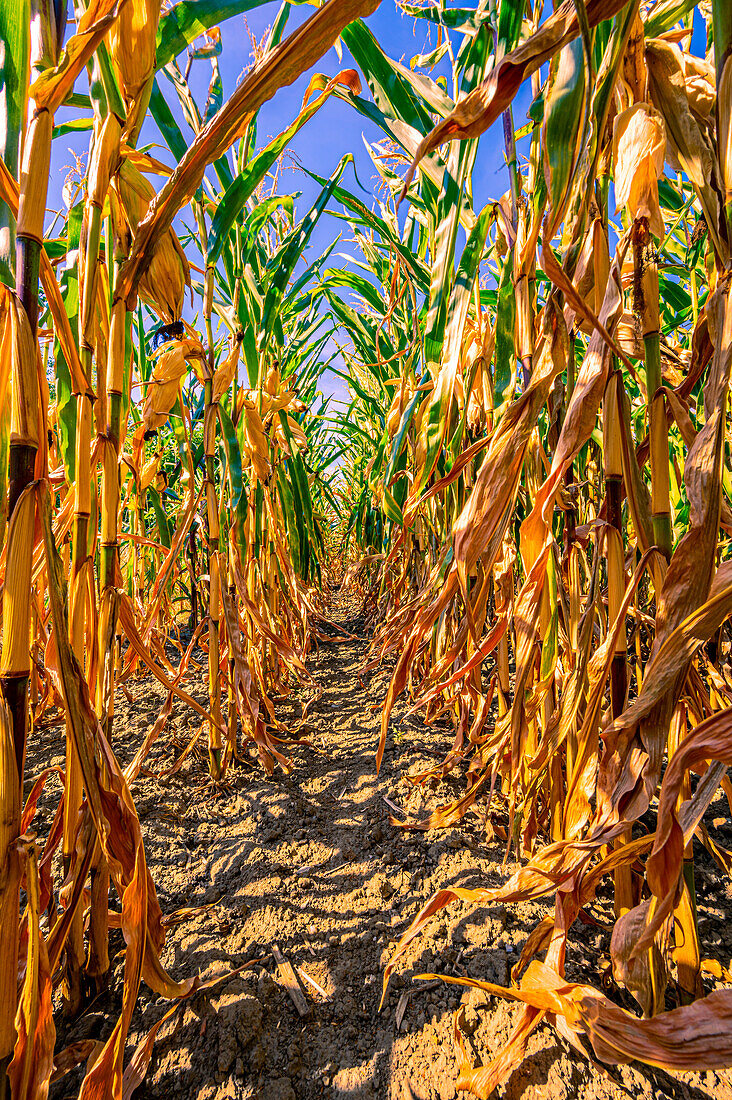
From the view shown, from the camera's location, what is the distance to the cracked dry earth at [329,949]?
1.42 feet

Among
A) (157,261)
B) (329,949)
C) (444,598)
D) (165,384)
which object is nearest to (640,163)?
(444,598)

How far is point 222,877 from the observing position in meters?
0.69

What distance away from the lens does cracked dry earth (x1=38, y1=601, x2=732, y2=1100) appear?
433 millimetres

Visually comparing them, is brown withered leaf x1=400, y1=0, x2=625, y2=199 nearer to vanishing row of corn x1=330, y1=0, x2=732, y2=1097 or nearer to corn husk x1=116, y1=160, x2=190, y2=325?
vanishing row of corn x1=330, y1=0, x2=732, y2=1097

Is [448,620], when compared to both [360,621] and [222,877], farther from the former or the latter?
[360,621]

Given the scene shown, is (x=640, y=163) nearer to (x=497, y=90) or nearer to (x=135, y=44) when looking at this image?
(x=497, y=90)

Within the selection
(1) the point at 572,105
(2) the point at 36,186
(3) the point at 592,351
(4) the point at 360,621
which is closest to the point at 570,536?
(3) the point at 592,351

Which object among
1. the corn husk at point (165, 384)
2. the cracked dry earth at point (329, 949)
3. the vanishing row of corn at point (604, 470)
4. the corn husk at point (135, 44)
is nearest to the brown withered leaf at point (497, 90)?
the vanishing row of corn at point (604, 470)

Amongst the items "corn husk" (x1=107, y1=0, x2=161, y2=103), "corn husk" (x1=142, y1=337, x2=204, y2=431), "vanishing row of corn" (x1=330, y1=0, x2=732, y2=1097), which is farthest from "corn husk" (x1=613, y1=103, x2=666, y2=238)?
"corn husk" (x1=142, y1=337, x2=204, y2=431)

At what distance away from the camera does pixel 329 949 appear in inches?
22.6

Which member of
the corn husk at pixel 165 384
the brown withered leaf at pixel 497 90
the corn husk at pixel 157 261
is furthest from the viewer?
the corn husk at pixel 165 384

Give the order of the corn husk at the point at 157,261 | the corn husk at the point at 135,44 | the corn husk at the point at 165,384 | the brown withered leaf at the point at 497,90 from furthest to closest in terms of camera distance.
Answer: the corn husk at the point at 165,384
the corn husk at the point at 157,261
the corn husk at the point at 135,44
the brown withered leaf at the point at 497,90

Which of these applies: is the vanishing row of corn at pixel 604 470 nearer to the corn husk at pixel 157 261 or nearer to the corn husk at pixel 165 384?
the corn husk at pixel 157 261

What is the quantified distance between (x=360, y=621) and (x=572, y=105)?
2.39m
